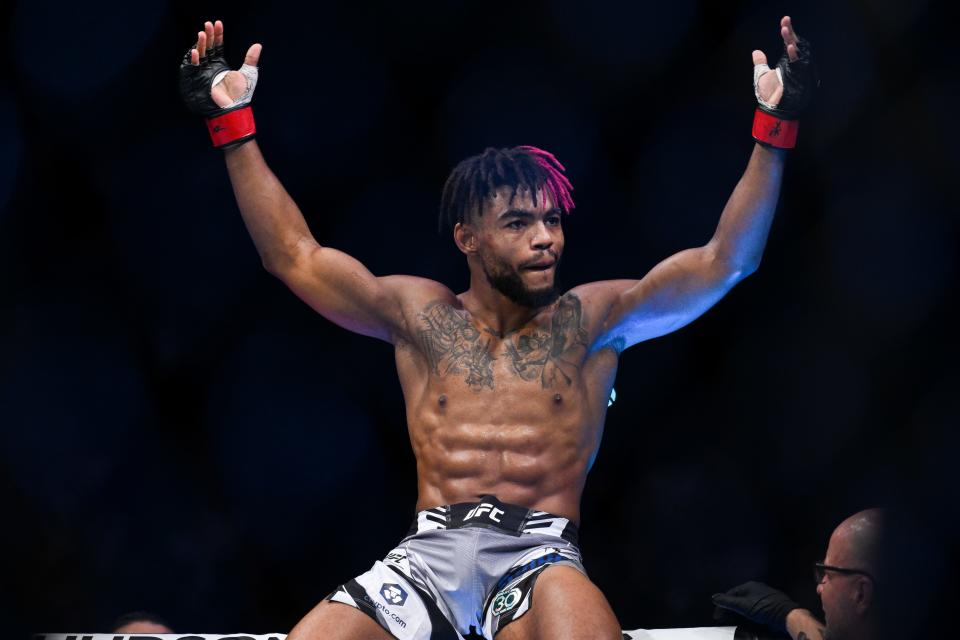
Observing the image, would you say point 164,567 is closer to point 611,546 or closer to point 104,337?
point 104,337

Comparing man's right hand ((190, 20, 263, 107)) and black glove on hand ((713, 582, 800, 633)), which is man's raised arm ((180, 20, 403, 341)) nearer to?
man's right hand ((190, 20, 263, 107))

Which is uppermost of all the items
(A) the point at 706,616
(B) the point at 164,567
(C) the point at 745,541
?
(B) the point at 164,567

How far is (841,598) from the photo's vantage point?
197 centimetres

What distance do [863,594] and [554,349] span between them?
0.82 metres

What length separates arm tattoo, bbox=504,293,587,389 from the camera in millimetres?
2234

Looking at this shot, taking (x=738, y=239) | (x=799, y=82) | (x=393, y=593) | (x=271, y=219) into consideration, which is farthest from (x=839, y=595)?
(x=271, y=219)

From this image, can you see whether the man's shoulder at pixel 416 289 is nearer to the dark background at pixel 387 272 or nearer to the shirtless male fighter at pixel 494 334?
the shirtless male fighter at pixel 494 334

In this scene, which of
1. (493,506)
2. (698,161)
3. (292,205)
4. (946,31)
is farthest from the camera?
(698,161)

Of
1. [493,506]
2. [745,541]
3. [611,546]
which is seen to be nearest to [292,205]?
[493,506]

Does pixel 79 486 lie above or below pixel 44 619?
above

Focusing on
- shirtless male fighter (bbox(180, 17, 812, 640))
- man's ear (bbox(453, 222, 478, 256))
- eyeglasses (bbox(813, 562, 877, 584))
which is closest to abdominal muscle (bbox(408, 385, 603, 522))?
shirtless male fighter (bbox(180, 17, 812, 640))

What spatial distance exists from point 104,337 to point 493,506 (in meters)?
1.33

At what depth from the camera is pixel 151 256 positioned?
111 inches

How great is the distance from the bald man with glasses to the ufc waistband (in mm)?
406
